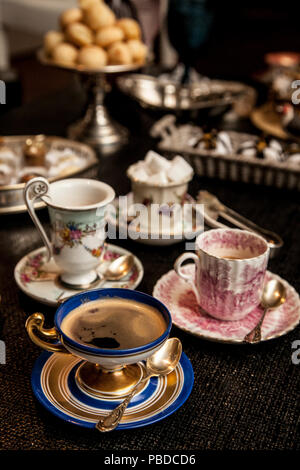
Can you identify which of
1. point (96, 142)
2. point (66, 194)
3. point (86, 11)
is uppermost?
point (86, 11)

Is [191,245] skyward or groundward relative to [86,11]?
groundward

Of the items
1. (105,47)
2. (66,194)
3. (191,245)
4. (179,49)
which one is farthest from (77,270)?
(179,49)

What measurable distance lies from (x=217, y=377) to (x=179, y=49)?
1.27m

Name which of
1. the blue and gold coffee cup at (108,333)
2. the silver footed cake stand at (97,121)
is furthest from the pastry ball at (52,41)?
the blue and gold coffee cup at (108,333)

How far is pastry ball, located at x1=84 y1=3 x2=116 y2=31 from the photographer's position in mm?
1347

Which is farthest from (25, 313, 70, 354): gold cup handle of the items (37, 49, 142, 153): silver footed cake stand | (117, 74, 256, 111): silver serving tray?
(117, 74, 256, 111): silver serving tray

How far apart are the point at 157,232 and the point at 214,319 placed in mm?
227

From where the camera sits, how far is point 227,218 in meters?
0.94

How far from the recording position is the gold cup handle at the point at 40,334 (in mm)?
549

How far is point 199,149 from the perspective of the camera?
3.57 feet

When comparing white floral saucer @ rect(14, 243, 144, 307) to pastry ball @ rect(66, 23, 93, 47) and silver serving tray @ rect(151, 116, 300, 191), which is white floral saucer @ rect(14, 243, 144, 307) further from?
pastry ball @ rect(66, 23, 93, 47)

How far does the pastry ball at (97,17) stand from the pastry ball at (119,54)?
0.21ft

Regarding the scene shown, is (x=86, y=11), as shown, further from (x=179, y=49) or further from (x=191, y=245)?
(x=191, y=245)
